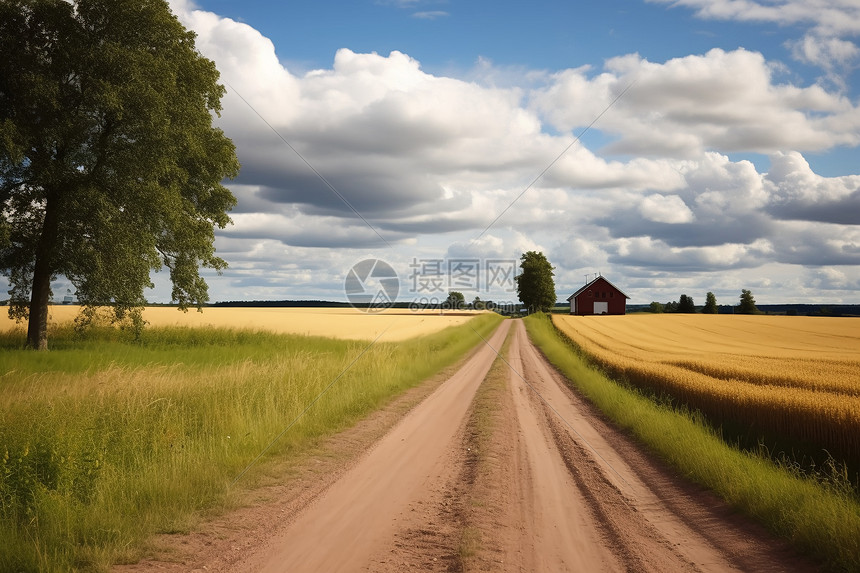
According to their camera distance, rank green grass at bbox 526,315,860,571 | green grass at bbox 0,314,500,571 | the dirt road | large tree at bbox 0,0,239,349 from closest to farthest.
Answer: the dirt road → green grass at bbox 526,315,860,571 → green grass at bbox 0,314,500,571 → large tree at bbox 0,0,239,349

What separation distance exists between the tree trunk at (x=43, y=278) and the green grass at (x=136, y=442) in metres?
4.90

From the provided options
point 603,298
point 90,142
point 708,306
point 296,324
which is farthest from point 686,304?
point 90,142

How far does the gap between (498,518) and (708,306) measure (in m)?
133

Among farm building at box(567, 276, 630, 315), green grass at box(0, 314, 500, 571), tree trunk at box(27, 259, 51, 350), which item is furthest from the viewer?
farm building at box(567, 276, 630, 315)

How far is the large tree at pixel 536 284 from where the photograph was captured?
111812mm

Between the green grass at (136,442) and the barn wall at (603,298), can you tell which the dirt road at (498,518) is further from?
the barn wall at (603,298)

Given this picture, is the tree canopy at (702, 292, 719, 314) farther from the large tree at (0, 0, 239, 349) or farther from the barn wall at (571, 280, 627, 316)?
the large tree at (0, 0, 239, 349)

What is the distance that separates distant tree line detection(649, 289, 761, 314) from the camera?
11475 centimetres

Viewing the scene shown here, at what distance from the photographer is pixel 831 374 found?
16859 mm

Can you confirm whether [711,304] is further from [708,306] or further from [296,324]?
[296,324]

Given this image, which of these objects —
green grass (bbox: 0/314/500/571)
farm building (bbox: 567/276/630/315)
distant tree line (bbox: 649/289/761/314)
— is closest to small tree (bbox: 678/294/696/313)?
distant tree line (bbox: 649/289/761/314)

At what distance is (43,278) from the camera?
901 inches

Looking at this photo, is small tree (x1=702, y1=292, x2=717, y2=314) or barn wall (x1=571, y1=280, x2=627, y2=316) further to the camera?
small tree (x1=702, y1=292, x2=717, y2=314)

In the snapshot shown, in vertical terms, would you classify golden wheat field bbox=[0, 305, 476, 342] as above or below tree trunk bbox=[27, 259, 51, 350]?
below
